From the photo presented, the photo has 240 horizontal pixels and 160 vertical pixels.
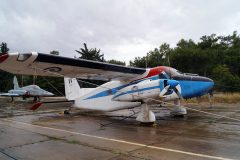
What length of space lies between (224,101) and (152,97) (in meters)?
14.2

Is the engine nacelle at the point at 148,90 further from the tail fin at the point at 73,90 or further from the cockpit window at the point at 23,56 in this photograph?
the tail fin at the point at 73,90

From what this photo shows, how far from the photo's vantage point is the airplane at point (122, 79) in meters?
8.27

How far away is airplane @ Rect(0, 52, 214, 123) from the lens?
27.1 feet

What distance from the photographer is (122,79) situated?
11117 mm

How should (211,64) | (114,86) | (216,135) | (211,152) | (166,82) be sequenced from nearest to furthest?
(211,152) → (216,135) → (166,82) → (114,86) → (211,64)

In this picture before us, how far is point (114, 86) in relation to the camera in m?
11.5

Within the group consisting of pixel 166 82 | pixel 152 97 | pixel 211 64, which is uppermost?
pixel 211 64

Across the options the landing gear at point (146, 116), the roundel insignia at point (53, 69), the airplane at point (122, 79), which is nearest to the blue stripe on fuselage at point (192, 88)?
the airplane at point (122, 79)

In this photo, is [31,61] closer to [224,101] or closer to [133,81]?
[133,81]

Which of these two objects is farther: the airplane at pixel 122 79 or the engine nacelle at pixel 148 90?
the engine nacelle at pixel 148 90

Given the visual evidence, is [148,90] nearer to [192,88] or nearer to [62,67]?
[192,88]

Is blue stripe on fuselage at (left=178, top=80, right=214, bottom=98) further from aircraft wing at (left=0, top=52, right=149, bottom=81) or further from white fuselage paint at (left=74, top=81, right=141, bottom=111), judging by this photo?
white fuselage paint at (left=74, top=81, right=141, bottom=111)

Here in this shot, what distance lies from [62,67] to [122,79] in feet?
10.0

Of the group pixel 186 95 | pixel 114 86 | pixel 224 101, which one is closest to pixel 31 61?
pixel 114 86
